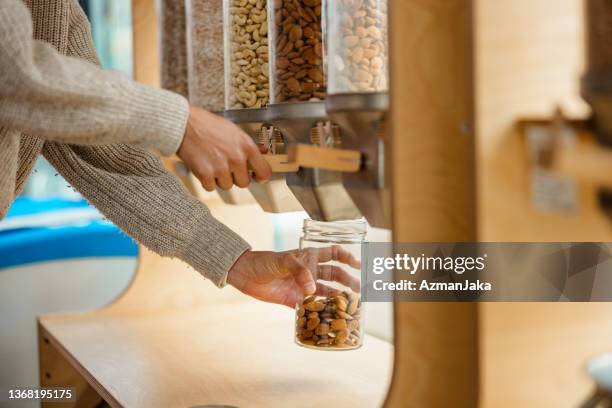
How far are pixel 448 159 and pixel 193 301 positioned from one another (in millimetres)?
1059

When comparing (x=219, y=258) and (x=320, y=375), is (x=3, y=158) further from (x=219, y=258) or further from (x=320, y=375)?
(x=320, y=375)

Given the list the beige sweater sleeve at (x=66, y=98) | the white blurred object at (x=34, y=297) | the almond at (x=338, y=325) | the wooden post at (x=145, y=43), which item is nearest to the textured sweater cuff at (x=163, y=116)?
the beige sweater sleeve at (x=66, y=98)

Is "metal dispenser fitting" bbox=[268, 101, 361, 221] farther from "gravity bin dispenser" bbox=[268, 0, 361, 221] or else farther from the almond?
the almond

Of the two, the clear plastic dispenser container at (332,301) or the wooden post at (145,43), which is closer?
the clear plastic dispenser container at (332,301)

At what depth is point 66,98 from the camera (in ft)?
2.78

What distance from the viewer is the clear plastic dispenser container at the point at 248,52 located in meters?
1.14

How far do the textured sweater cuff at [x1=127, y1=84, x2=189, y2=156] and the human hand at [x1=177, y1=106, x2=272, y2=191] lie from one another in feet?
0.06

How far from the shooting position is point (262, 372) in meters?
1.20

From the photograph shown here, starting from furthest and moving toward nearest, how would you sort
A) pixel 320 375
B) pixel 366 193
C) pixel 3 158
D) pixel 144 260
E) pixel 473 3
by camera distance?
pixel 144 260 < pixel 320 375 < pixel 3 158 < pixel 366 193 < pixel 473 3

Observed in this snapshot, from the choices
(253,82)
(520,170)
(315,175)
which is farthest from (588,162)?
(253,82)

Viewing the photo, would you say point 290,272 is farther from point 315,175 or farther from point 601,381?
point 601,381

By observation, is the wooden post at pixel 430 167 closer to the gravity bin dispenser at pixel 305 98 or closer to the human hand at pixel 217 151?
the gravity bin dispenser at pixel 305 98

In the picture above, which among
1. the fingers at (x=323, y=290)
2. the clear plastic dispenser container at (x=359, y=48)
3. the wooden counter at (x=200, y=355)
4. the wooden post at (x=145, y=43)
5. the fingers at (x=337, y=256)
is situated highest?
the wooden post at (x=145, y=43)

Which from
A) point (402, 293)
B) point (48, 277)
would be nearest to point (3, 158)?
point (402, 293)
